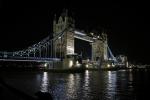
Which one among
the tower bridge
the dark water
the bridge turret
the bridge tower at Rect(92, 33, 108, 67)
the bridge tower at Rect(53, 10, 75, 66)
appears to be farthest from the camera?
the bridge tower at Rect(92, 33, 108, 67)

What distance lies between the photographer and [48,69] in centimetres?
8369

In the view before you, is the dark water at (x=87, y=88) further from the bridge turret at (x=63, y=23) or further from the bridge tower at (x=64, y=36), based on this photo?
the bridge turret at (x=63, y=23)

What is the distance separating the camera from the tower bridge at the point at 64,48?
7481 cm

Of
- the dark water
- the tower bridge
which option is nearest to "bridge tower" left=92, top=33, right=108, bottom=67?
the tower bridge

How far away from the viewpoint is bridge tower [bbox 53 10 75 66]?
96.9m

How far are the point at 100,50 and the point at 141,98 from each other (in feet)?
392

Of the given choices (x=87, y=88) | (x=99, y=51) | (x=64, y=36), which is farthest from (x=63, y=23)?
(x=87, y=88)

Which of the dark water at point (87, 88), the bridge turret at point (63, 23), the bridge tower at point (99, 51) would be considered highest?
the bridge turret at point (63, 23)

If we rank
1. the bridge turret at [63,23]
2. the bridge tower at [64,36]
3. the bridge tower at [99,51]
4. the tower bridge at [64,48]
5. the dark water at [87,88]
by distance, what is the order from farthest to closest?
1. the bridge tower at [99,51]
2. the bridge turret at [63,23]
3. the bridge tower at [64,36]
4. the tower bridge at [64,48]
5. the dark water at [87,88]

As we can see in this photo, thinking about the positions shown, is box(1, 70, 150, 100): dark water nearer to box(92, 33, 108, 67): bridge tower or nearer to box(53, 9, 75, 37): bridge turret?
box(53, 9, 75, 37): bridge turret

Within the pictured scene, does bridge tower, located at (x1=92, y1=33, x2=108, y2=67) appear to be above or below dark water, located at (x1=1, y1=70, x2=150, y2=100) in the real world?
above

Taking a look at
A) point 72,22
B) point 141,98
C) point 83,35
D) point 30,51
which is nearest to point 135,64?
point 83,35

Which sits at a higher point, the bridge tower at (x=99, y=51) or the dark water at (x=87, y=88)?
the bridge tower at (x=99, y=51)

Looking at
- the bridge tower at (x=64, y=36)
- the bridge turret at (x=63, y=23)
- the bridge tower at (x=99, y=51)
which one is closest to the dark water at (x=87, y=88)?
the bridge tower at (x=64, y=36)
